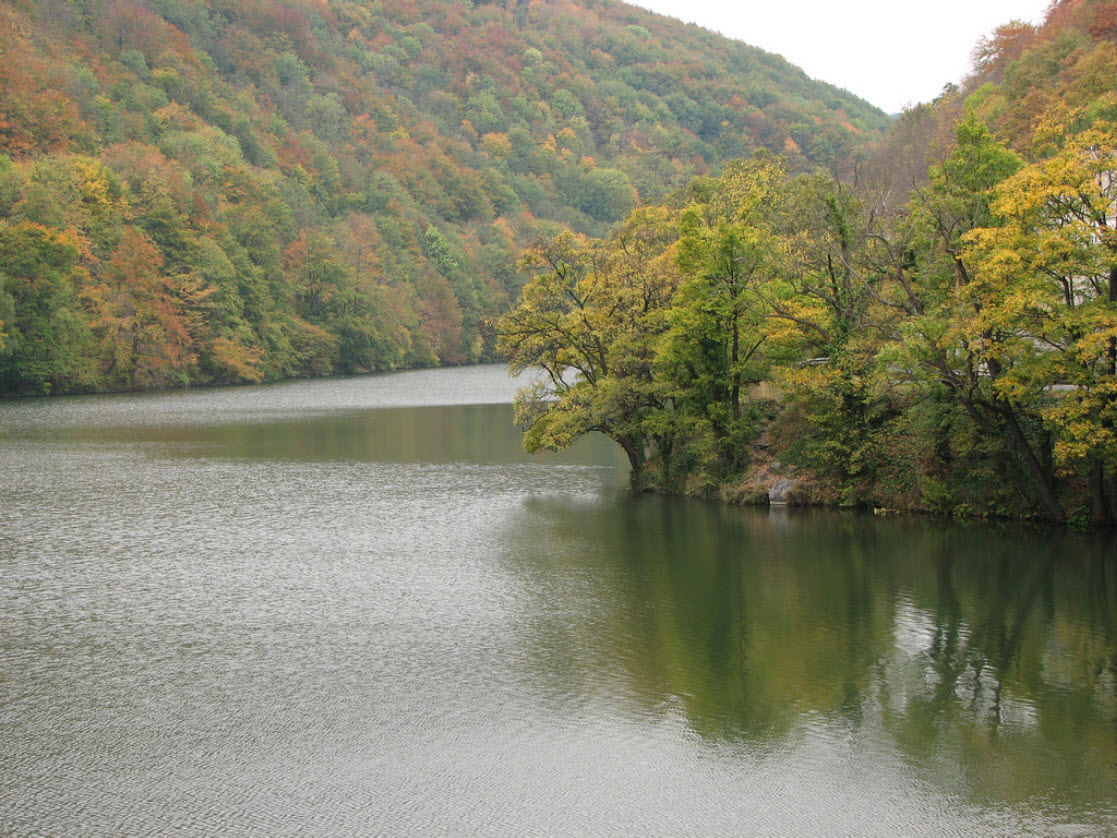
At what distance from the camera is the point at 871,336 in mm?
33594

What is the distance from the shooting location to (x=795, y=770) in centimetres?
1382

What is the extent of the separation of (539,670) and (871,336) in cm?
2057

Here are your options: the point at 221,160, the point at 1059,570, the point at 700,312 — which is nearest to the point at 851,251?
the point at 700,312

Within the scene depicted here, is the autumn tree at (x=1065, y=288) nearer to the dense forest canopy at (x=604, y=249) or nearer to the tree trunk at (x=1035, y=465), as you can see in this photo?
the dense forest canopy at (x=604, y=249)

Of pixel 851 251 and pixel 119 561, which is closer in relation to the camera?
pixel 119 561

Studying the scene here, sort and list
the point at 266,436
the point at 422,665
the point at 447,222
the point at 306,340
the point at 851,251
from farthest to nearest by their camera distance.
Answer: the point at 447,222 → the point at 306,340 → the point at 266,436 → the point at 851,251 → the point at 422,665

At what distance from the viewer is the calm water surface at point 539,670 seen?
42.4 feet

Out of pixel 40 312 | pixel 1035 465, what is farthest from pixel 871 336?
pixel 40 312

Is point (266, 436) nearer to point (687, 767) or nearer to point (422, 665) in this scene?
point (422, 665)

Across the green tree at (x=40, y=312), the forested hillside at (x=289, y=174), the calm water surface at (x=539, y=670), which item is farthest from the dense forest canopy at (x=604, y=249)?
the calm water surface at (x=539, y=670)

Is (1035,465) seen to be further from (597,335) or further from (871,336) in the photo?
(597,335)

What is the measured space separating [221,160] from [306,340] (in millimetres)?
21090

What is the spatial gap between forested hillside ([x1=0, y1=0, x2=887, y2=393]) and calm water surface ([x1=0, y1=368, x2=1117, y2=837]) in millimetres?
47623

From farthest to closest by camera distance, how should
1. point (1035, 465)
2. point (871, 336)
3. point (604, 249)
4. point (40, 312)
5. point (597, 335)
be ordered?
point (40, 312) < point (604, 249) < point (597, 335) < point (871, 336) < point (1035, 465)
